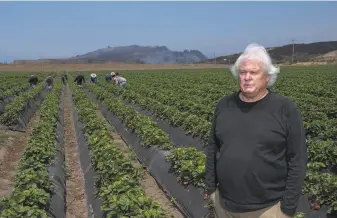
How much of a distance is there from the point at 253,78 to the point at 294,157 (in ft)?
2.28

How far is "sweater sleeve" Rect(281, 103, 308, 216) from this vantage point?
282cm

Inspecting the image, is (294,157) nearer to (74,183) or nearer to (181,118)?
Answer: (74,183)

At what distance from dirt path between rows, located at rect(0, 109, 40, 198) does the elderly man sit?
5873 millimetres

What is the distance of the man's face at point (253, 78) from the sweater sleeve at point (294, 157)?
0.30 metres

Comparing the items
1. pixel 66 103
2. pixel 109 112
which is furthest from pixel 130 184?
pixel 66 103

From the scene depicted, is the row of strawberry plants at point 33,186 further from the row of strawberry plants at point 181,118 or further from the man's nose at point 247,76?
the row of strawberry plants at point 181,118

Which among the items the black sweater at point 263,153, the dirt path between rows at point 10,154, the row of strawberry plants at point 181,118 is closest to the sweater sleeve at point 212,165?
the black sweater at point 263,153

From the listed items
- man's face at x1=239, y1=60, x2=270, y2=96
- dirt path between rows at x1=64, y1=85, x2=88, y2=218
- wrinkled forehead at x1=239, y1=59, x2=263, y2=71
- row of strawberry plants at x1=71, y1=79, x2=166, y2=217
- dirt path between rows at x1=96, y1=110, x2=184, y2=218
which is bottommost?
dirt path between rows at x1=64, y1=85, x2=88, y2=218

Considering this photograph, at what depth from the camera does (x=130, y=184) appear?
18.8 feet

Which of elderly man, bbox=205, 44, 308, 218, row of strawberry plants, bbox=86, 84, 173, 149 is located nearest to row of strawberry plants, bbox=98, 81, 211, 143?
row of strawberry plants, bbox=86, 84, 173, 149

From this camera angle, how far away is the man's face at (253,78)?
293cm

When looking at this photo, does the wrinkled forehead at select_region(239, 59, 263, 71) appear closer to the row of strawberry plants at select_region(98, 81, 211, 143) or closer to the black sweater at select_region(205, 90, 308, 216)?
the black sweater at select_region(205, 90, 308, 216)

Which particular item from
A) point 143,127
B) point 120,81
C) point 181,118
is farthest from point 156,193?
point 120,81

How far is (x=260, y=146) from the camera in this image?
9.48 ft
